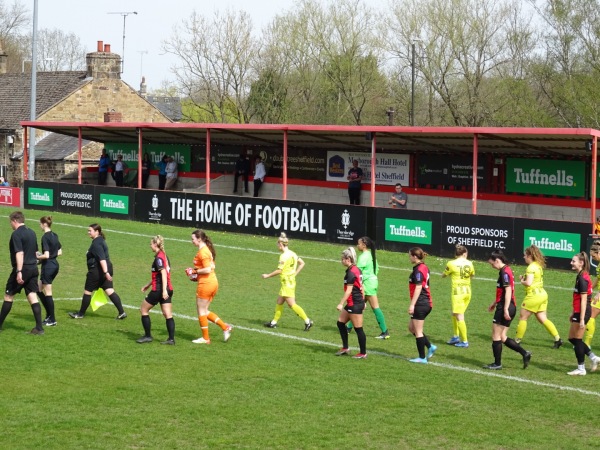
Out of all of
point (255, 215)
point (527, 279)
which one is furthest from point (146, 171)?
point (527, 279)

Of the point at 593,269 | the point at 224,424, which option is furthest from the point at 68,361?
the point at 593,269

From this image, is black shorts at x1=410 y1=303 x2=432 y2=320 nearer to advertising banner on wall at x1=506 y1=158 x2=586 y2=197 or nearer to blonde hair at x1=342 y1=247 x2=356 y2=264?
blonde hair at x1=342 y1=247 x2=356 y2=264

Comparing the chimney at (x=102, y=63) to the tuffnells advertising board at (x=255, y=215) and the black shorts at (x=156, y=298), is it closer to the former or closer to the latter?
the tuffnells advertising board at (x=255, y=215)

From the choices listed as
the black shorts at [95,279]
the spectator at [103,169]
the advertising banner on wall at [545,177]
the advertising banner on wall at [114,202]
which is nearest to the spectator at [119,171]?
the spectator at [103,169]

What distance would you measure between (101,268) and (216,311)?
276cm

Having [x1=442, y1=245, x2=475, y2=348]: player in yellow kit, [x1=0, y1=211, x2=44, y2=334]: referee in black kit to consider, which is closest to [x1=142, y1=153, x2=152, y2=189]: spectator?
[x1=0, y1=211, x2=44, y2=334]: referee in black kit

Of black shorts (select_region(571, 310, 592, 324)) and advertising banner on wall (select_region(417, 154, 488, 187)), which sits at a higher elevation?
advertising banner on wall (select_region(417, 154, 488, 187))

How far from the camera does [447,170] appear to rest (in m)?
35.4

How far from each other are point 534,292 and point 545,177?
58.1ft

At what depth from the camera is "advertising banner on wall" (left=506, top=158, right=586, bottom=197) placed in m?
32.1

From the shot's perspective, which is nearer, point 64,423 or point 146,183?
point 64,423

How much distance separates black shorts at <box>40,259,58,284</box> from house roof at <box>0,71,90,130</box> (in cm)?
4640

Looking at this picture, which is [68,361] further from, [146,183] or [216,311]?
[146,183]

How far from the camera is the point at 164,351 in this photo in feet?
50.7
